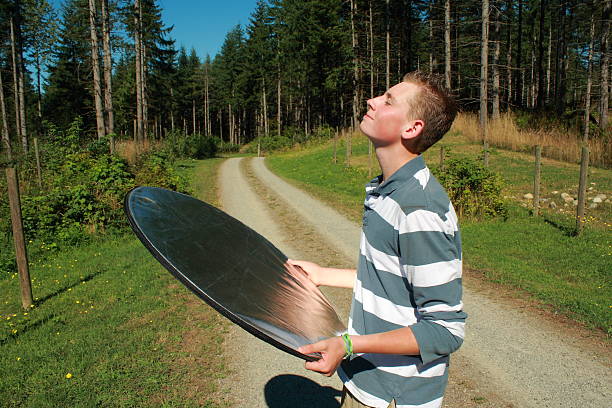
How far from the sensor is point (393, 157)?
147 centimetres

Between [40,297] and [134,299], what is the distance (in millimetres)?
1618

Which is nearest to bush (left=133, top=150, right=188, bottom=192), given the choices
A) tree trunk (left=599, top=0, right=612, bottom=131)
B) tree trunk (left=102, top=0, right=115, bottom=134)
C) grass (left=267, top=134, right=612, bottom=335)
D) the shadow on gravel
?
grass (left=267, top=134, right=612, bottom=335)

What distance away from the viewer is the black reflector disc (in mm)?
1264

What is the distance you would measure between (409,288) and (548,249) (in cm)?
781

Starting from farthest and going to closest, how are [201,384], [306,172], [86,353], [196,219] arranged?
[306,172] → [86,353] → [201,384] → [196,219]

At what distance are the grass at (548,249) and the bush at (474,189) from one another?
0.30 meters

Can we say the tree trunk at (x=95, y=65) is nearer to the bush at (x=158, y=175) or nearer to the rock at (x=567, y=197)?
the bush at (x=158, y=175)

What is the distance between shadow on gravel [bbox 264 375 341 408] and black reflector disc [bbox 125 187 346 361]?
2043 mm

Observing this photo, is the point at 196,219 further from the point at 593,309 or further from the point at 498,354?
the point at 593,309

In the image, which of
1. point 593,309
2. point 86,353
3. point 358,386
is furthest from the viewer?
point 593,309

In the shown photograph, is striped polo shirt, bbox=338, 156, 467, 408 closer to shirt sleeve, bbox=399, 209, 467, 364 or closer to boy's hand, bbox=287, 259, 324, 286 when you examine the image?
shirt sleeve, bbox=399, 209, 467, 364

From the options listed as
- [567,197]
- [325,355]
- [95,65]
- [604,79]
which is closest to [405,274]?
[325,355]

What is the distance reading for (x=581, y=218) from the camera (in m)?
8.27

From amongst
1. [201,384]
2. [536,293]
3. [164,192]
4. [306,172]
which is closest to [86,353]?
[201,384]
